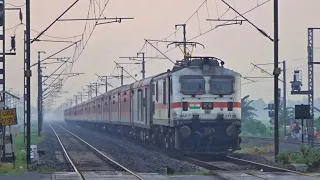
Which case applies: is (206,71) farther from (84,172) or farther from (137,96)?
(137,96)

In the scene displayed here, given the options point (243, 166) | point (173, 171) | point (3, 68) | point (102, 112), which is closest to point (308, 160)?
point (243, 166)

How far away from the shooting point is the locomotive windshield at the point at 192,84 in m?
30.0

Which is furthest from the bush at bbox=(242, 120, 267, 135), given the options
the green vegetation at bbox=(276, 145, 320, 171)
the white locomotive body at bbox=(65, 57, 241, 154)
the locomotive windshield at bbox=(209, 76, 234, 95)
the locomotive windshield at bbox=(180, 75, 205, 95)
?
the green vegetation at bbox=(276, 145, 320, 171)

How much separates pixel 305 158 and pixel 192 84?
21.9 ft

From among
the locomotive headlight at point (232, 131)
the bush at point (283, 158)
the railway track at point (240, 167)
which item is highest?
the locomotive headlight at point (232, 131)

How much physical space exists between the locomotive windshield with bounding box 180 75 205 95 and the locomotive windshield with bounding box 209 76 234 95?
41 cm

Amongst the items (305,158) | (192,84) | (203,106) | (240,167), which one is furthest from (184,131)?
(305,158)

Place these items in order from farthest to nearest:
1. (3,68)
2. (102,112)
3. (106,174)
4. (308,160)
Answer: (102,112), (3,68), (308,160), (106,174)

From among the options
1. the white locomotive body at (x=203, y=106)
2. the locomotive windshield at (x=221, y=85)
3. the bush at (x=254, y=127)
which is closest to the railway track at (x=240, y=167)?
the white locomotive body at (x=203, y=106)

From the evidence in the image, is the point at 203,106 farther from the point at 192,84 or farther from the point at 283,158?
the point at 283,158

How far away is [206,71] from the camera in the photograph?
1200 inches

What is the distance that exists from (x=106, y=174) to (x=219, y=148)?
28.6 feet

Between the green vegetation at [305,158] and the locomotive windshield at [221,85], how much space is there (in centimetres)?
446

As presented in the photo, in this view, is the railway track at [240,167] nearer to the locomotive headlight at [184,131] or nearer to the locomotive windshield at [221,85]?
the locomotive headlight at [184,131]
